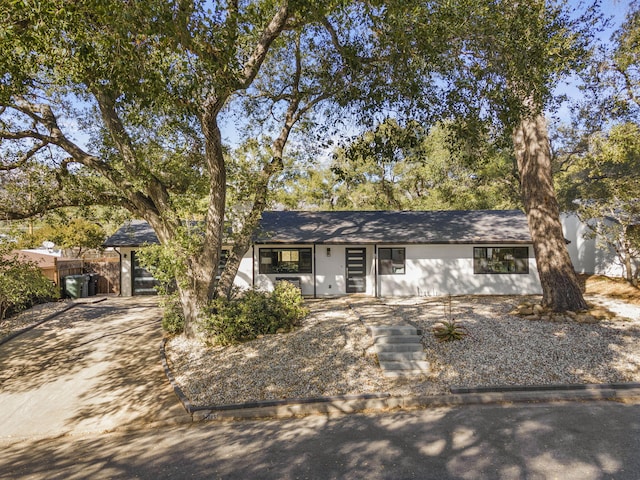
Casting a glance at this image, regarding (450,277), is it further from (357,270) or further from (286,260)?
(286,260)

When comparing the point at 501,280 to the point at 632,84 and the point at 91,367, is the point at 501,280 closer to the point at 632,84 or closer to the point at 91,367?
the point at 632,84

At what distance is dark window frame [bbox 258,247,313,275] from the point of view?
15.3m

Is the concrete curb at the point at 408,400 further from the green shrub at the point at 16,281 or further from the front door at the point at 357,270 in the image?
the front door at the point at 357,270

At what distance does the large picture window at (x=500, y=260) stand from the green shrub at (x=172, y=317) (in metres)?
11.3

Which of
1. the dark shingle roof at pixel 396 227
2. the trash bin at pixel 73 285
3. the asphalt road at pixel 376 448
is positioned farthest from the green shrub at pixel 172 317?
the trash bin at pixel 73 285

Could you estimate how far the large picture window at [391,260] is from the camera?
15148 millimetres

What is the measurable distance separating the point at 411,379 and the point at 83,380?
6344mm

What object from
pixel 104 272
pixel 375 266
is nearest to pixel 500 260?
pixel 375 266

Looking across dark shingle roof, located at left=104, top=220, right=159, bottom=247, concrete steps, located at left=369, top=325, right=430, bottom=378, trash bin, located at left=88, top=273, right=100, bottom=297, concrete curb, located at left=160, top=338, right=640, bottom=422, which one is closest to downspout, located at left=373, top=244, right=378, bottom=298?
concrete steps, located at left=369, top=325, right=430, bottom=378

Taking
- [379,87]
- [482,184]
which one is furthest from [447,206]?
[379,87]

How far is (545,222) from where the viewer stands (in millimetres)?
10062

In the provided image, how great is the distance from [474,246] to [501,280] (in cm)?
174

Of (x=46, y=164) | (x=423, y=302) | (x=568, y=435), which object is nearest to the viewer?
(x=568, y=435)

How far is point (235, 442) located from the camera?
4.98m
